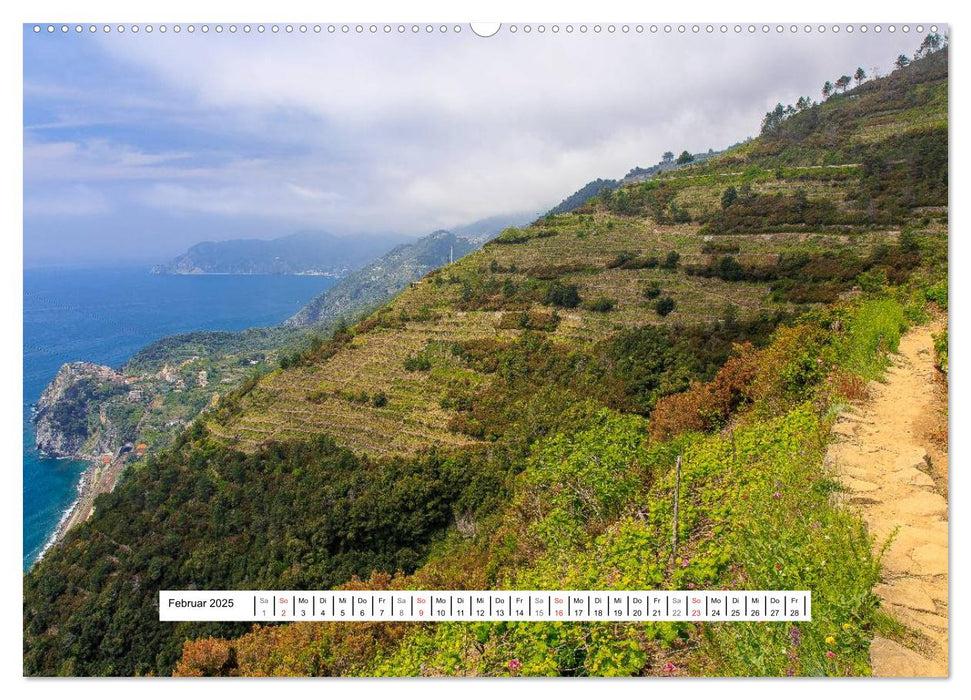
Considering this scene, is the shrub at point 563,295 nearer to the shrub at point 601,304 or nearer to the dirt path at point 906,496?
the shrub at point 601,304

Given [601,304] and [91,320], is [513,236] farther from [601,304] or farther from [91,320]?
[91,320]

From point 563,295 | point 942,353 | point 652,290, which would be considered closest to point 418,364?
point 563,295

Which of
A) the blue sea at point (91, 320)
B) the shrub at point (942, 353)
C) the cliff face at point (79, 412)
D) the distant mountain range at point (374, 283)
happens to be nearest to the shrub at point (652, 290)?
the shrub at point (942, 353)

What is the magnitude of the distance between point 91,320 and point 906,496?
28.3 ft

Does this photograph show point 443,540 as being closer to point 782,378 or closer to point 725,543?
point 725,543

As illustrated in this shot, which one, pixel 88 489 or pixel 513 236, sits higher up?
pixel 513 236

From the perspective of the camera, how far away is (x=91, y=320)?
6.02 m

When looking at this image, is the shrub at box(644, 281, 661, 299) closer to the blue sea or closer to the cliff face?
the blue sea

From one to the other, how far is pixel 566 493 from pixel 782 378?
9.19 feet

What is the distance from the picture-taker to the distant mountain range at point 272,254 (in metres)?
6.85

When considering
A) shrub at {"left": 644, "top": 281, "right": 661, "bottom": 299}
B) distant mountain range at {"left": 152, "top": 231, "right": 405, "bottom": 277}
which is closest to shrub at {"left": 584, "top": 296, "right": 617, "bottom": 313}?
shrub at {"left": 644, "top": 281, "right": 661, "bottom": 299}

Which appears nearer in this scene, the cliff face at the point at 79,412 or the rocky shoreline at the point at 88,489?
the cliff face at the point at 79,412

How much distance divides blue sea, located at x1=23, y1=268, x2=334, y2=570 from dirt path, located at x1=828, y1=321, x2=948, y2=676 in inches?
204

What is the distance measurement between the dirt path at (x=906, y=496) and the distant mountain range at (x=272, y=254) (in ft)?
18.0
